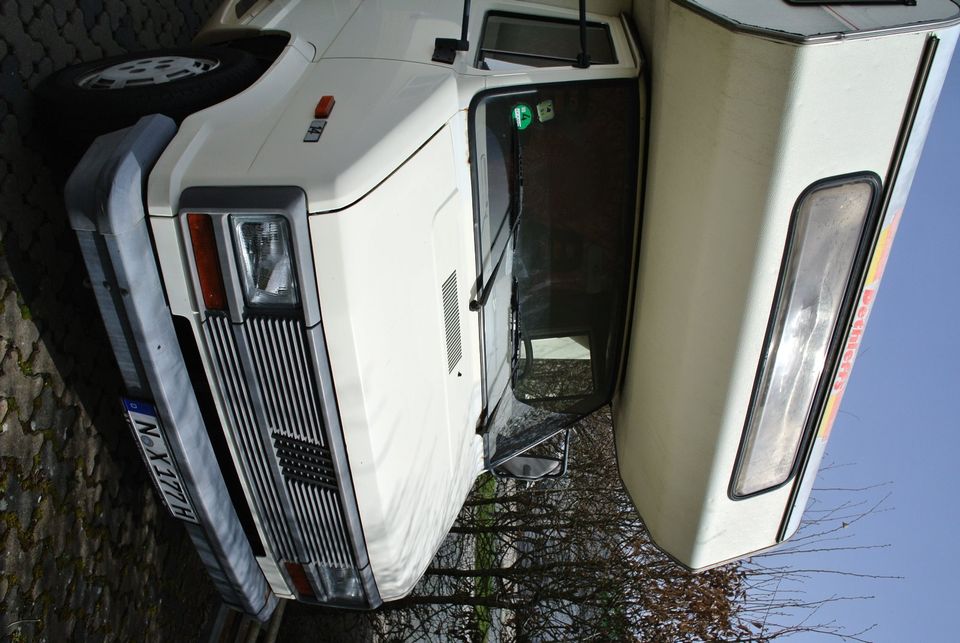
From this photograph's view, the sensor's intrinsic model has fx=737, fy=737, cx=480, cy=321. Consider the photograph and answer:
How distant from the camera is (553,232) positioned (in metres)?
3.12

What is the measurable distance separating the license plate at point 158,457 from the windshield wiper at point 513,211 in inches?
48.8

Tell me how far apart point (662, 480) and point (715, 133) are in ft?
4.76

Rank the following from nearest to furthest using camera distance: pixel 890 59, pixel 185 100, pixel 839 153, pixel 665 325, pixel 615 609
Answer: pixel 890 59 → pixel 839 153 → pixel 185 100 → pixel 665 325 → pixel 615 609

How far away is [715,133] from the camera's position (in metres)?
2.33

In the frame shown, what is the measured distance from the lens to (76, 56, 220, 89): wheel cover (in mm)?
2695

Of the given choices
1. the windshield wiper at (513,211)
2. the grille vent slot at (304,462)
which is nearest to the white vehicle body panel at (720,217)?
the windshield wiper at (513,211)

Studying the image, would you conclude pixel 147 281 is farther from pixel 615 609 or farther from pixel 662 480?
pixel 615 609

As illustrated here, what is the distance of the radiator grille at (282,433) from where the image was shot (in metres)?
2.28

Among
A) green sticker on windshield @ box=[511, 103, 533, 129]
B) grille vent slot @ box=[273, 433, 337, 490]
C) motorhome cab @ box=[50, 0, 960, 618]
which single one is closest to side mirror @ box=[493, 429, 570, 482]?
motorhome cab @ box=[50, 0, 960, 618]

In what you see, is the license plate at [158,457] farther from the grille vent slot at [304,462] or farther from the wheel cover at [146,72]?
the wheel cover at [146,72]

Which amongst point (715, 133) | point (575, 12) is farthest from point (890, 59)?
point (575, 12)

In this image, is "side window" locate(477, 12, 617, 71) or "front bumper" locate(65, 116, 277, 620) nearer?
"front bumper" locate(65, 116, 277, 620)

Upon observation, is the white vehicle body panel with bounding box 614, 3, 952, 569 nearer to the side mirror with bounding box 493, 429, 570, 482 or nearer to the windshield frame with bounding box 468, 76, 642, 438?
the windshield frame with bounding box 468, 76, 642, 438

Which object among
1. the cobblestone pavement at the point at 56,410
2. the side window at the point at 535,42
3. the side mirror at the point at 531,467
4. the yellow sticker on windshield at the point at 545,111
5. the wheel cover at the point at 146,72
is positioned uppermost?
the wheel cover at the point at 146,72
